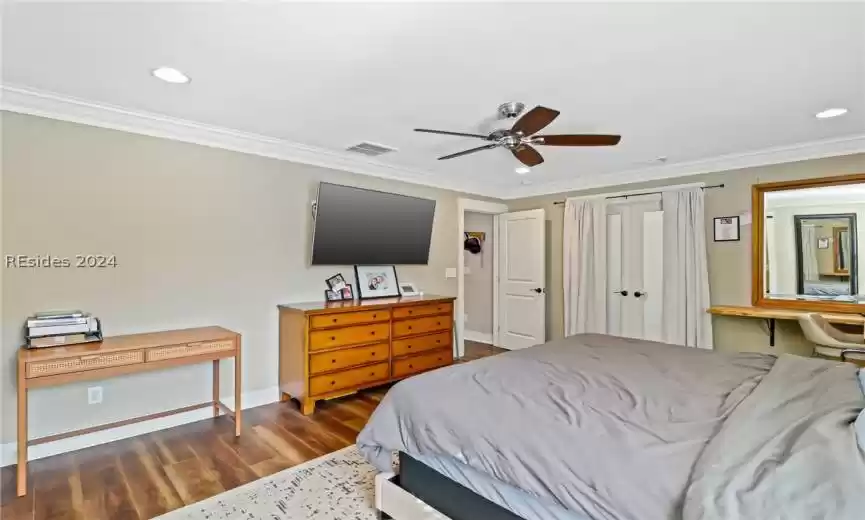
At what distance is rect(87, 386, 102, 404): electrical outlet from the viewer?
296 cm

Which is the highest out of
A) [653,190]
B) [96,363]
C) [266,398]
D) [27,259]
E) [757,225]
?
[653,190]

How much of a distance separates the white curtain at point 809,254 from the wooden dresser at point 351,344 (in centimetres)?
344

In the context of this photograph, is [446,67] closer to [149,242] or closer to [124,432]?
[149,242]

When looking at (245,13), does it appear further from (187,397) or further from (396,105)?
(187,397)

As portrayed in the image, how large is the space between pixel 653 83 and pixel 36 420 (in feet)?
14.4

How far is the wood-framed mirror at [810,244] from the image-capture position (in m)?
3.70

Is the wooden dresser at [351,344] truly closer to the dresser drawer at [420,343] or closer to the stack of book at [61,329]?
the dresser drawer at [420,343]

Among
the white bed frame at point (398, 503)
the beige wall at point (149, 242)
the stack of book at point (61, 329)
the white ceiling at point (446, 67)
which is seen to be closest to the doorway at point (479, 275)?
the beige wall at point (149, 242)

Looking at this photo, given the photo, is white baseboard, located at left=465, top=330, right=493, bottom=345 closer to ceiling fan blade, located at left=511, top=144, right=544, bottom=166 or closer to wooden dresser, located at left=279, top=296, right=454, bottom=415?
wooden dresser, located at left=279, top=296, right=454, bottom=415

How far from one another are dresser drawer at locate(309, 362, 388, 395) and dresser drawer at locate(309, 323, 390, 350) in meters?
0.26

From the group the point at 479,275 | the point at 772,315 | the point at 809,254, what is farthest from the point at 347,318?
the point at 809,254

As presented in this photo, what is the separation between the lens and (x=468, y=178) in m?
5.32

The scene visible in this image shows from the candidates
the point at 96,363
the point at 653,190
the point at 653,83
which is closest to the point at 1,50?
A: the point at 96,363

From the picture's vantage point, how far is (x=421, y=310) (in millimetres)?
4422
